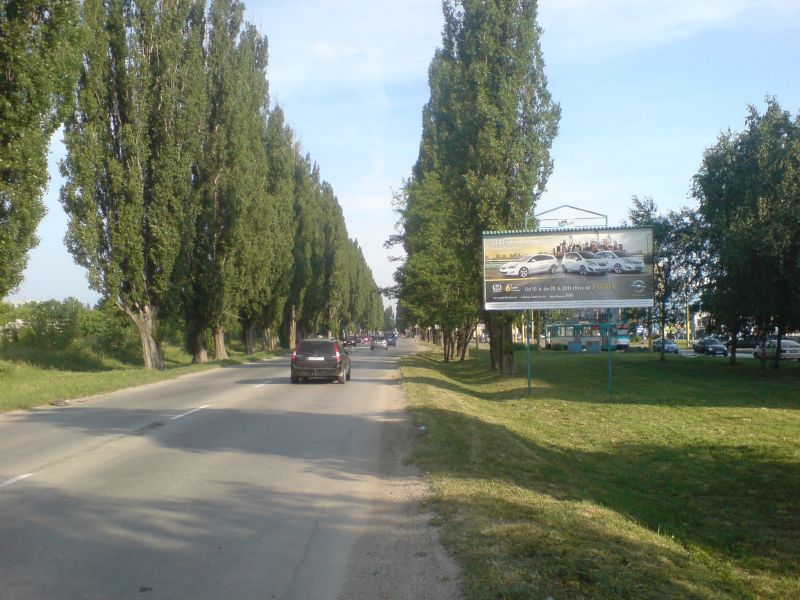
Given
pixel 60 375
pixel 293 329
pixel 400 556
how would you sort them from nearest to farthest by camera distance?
pixel 400 556
pixel 60 375
pixel 293 329

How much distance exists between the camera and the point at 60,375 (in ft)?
91.5

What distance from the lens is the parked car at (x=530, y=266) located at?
2259cm

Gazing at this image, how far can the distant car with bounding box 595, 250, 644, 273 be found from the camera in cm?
2222

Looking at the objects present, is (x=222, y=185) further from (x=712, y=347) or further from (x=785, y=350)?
(x=712, y=347)

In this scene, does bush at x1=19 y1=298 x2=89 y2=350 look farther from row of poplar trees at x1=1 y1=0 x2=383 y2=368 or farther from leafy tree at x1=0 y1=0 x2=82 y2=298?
leafy tree at x1=0 y1=0 x2=82 y2=298

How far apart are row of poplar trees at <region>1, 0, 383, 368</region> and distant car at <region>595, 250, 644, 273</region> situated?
16665mm

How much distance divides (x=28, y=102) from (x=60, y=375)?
38.7 feet

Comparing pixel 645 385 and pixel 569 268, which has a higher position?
pixel 569 268

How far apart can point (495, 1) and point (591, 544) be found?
24.7 meters

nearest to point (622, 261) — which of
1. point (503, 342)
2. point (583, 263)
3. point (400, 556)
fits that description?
point (583, 263)

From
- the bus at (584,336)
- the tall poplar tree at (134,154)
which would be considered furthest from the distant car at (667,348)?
the tall poplar tree at (134,154)

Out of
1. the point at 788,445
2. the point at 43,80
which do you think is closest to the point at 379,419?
the point at 788,445

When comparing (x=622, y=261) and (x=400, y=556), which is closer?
(x=400, y=556)

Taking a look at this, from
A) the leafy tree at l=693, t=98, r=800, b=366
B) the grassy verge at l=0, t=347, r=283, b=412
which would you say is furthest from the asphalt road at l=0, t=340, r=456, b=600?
the leafy tree at l=693, t=98, r=800, b=366
